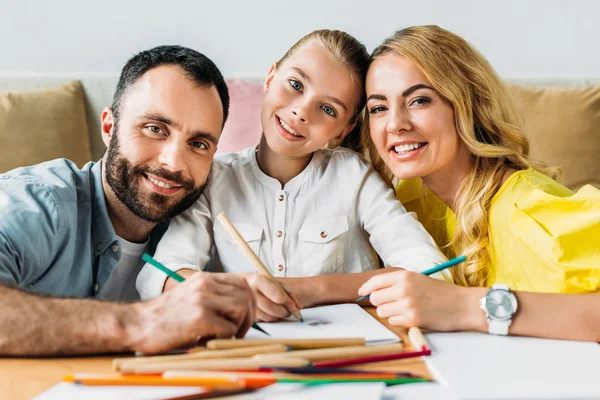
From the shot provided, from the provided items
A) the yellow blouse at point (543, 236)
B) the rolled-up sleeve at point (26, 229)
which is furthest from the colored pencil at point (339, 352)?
the rolled-up sleeve at point (26, 229)

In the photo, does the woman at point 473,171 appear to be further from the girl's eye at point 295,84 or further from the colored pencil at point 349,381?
the colored pencil at point 349,381

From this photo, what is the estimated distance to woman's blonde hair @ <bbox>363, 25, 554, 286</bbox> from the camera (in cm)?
142

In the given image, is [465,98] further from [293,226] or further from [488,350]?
[488,350]

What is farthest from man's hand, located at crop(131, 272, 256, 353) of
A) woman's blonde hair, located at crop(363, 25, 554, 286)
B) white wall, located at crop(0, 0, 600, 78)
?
white wall, located at crop(0, 0, 600, 78)

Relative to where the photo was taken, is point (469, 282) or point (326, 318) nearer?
point (326, 318)

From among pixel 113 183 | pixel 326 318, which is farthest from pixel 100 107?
pixel 326 318

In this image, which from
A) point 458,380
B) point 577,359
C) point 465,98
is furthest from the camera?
point 465,98

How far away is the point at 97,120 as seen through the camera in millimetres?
2432

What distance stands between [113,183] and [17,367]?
63 centimetres

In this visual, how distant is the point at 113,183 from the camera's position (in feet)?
4.59

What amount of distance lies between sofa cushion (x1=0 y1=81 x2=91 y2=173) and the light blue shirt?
0.85 m

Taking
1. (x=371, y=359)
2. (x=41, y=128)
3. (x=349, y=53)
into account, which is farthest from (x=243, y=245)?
(x=41, y=128)

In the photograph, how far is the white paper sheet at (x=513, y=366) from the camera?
75 cm

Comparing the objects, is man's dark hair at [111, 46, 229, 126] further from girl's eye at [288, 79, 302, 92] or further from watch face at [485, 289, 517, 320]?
watch face at [485, 289, 517, 320]
